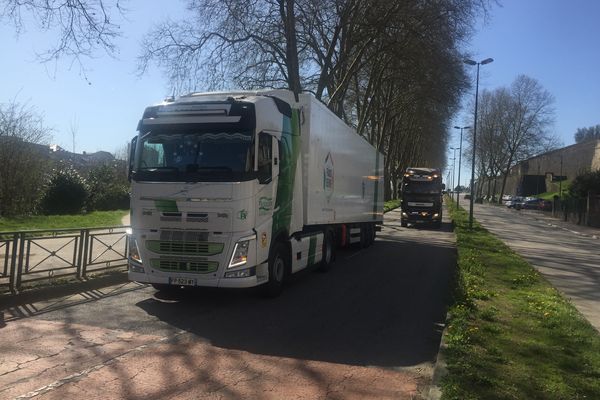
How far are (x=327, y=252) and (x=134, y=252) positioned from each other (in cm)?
582

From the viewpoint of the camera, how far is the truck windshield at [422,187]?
109 feet

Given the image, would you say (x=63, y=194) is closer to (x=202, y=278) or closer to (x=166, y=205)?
(x=166, y=205)

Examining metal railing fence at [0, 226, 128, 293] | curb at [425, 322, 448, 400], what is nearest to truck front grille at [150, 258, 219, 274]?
metal railing fence at [0, 226, 128, 293]

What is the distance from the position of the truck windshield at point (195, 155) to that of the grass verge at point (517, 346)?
13.5ft

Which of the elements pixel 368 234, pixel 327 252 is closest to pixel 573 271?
pixel 368 234

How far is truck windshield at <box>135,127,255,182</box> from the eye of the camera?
884 cm

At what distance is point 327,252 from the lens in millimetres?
13820

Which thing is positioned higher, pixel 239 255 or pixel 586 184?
pixel 586 184

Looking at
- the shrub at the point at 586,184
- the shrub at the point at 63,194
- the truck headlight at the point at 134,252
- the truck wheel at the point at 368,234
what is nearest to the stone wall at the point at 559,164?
the shrub at the point at 586,184

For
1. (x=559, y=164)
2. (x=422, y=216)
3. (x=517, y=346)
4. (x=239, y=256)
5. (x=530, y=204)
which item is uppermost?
(x=559, y=164)

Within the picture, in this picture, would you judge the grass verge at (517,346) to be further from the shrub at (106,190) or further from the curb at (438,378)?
the shrub at (106,190)

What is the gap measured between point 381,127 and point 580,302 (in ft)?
126

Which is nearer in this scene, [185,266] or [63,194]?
[185,266]

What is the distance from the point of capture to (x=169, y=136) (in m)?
9.24
